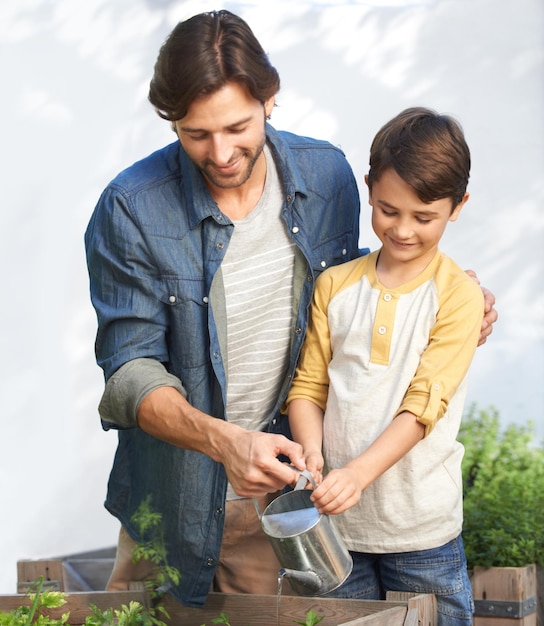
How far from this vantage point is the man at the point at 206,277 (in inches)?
91.3

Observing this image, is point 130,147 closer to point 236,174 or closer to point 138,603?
point 236,174

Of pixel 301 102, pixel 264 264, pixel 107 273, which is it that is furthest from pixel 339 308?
pixel 301 102

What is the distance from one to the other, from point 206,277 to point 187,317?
97mm

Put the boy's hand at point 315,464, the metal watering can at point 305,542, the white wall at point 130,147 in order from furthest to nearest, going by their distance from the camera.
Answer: the white wall at point 130,147
the boy's hand at point 315,464
the metal watering can at point 305,542

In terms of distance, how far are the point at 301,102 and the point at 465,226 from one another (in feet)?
2.95

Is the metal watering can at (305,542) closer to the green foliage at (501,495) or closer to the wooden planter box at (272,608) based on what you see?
the wooden planter box at (272,608)

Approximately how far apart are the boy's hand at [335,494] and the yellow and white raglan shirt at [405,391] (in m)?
0.23

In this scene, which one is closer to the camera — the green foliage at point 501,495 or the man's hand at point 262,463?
the man's hand at point 262,463

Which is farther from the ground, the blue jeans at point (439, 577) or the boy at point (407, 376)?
the boy at point (407, 376)

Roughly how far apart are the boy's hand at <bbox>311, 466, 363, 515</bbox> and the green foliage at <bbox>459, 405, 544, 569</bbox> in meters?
1.25

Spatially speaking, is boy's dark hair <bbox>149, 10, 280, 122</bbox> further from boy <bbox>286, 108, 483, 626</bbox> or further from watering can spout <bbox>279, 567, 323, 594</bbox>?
watering can spout <bbox>279, 567, 323, 594</bbox>

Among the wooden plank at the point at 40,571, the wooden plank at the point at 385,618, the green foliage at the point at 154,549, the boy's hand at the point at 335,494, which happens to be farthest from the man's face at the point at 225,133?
the wooden plank at the point at 40,571

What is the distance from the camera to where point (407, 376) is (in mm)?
2264

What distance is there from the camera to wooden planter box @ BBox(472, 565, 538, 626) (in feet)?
10.1
